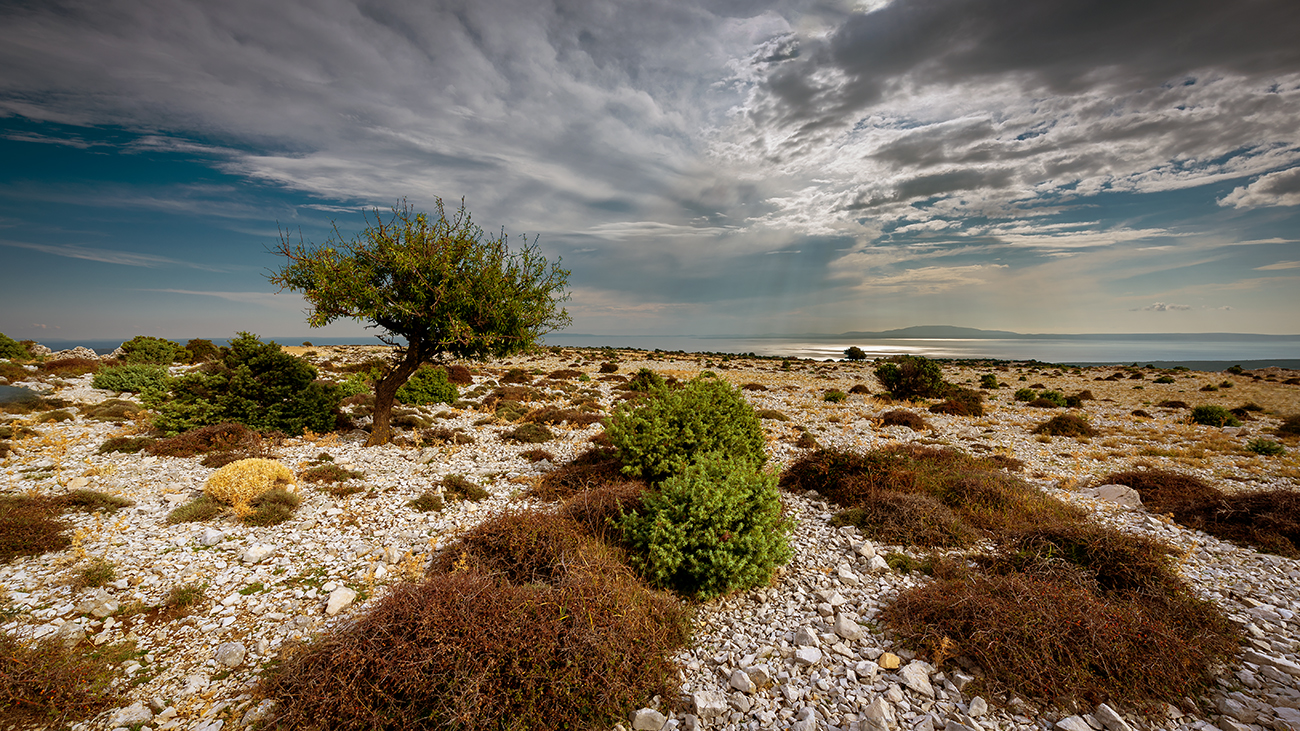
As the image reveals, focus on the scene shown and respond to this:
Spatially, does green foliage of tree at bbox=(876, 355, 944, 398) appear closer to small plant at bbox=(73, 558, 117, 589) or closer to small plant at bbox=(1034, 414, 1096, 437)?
small plant at bbox=(1034, 414, 1096, 437)

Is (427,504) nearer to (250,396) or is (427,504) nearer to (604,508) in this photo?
(604,508)

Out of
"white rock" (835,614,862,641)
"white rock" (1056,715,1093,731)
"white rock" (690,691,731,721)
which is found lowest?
"white rock" (690,691,731,721)

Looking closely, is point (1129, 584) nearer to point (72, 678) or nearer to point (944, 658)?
point (944, 658)

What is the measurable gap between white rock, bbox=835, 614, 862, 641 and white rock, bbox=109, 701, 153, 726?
279 inches

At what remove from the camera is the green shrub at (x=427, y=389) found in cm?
2027

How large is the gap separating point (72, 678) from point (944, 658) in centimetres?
878

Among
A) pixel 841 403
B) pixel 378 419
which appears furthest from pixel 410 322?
pixel 841 403

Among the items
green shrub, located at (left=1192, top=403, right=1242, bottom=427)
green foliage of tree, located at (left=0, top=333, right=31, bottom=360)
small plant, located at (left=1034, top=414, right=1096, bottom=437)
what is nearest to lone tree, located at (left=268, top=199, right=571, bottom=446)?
small plant, located at (left=1034, top=414, right=1096, bottom=437)

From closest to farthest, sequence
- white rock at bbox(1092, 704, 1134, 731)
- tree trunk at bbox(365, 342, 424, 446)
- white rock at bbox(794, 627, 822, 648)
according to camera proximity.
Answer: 1. white rock at bbox(1092, 704, 1134, 731)
2. white rock at bbox(794, 627, 822, 648)
3. tree trunk at bbox(365, 342, 424, 446)

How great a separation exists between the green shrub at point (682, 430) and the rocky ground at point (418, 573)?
6.37ft

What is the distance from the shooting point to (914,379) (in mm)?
27688

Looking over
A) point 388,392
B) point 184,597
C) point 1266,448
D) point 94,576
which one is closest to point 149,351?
point 388,392

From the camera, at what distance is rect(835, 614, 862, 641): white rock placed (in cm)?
548

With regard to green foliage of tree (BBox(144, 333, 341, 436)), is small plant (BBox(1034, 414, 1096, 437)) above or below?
below
